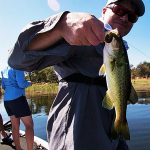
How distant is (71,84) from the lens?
325cm

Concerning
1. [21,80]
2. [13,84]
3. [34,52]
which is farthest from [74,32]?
[13,84]

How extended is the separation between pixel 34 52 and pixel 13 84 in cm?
531

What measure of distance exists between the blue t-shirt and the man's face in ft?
15.4

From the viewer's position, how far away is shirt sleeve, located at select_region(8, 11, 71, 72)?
298cm

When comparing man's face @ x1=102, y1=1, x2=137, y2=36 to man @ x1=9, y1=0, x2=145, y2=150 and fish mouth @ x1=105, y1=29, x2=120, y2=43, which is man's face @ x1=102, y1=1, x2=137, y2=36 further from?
fish mouth @ x1=105, y1=29, x2=120, y2=43

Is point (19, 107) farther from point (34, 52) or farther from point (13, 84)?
point (34, 52)

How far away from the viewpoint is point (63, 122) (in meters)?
3.23

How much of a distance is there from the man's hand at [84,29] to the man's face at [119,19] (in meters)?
0.90

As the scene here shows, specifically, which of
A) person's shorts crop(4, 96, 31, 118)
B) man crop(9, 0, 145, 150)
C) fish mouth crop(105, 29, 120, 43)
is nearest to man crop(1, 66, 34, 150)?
person's shorts crop(4, 96, 31, 118)

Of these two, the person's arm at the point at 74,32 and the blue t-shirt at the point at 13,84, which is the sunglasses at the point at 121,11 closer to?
the person's arm at the point at 74,32

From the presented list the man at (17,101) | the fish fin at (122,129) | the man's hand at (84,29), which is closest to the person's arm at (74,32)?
the man's hand at (84,29)

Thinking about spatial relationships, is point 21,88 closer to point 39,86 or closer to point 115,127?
point 115,127

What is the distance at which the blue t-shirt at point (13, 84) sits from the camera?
8.12 m

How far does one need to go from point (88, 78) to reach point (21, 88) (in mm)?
5190
